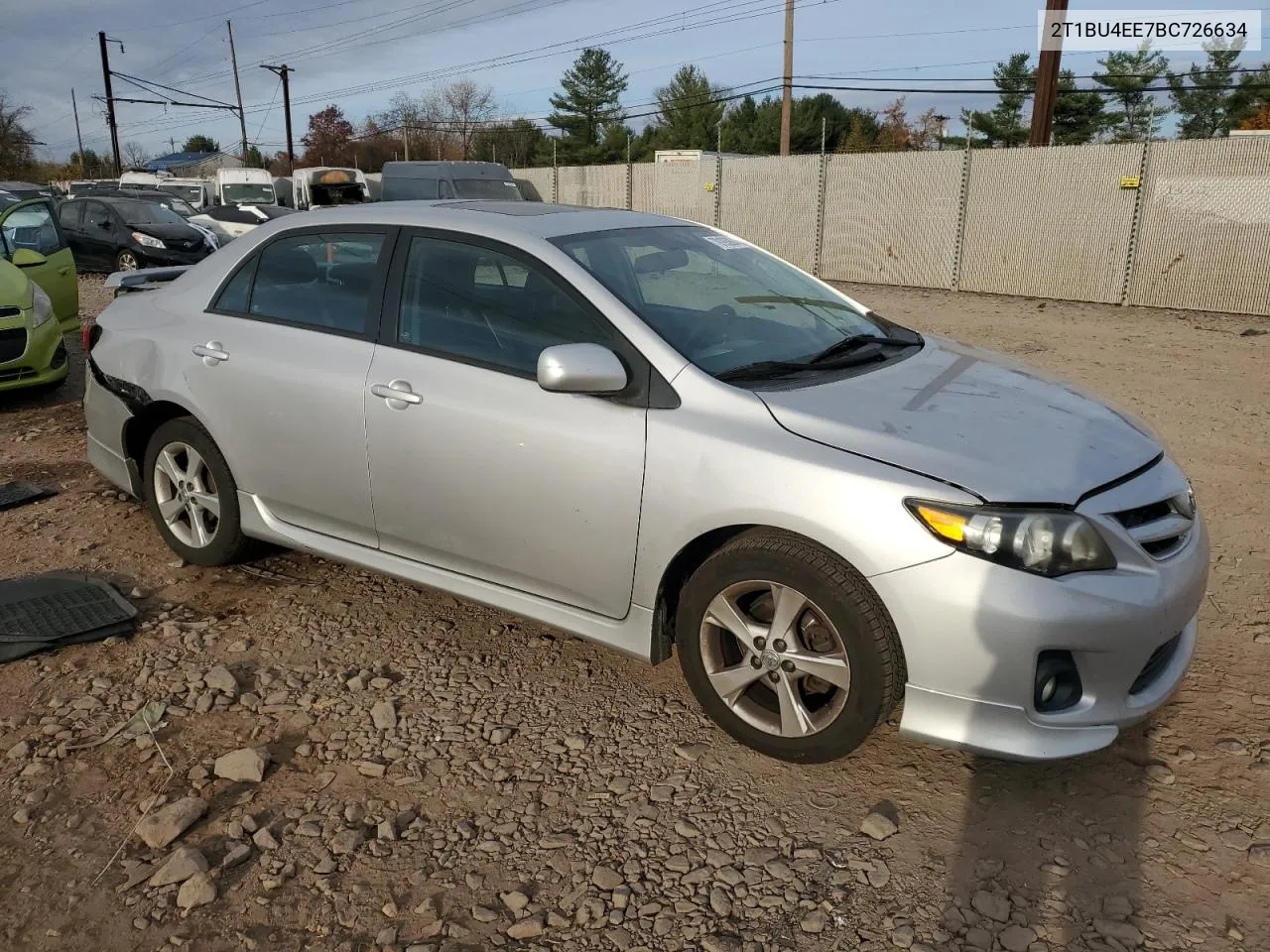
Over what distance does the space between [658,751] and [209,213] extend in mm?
23203

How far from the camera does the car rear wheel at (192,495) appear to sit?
13.9 feet

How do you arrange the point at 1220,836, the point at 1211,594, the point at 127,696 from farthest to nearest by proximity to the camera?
the point at 1211,594 < the point at 127,696 < the point at 1220,836

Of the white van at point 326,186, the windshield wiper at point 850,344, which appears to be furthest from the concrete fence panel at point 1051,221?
the white van at point 326,186

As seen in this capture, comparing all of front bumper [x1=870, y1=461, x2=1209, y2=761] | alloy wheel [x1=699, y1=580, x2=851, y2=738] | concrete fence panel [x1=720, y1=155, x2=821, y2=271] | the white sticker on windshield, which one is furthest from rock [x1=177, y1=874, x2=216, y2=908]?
concrete fence panel [x1=720, y1=155, x2=821, y2=271]

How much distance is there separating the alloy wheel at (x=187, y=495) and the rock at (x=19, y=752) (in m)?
1.33

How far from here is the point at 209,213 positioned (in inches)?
903

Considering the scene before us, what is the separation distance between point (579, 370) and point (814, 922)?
5.43 feet

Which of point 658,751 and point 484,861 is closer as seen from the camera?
point 484,861

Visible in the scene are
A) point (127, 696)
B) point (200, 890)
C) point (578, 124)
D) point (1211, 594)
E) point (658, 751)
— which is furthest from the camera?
point (578, 124)

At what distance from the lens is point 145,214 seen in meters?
17.4

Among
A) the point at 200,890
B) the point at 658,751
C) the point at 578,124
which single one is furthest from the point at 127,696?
the point at 578,124

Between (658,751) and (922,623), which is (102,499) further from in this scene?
(922,623)

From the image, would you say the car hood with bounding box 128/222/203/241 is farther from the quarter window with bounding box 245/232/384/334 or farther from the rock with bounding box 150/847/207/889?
the rock with bounding box 150/847/207/889

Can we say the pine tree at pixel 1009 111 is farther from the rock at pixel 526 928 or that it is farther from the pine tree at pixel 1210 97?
the rock at pixel 526 928
